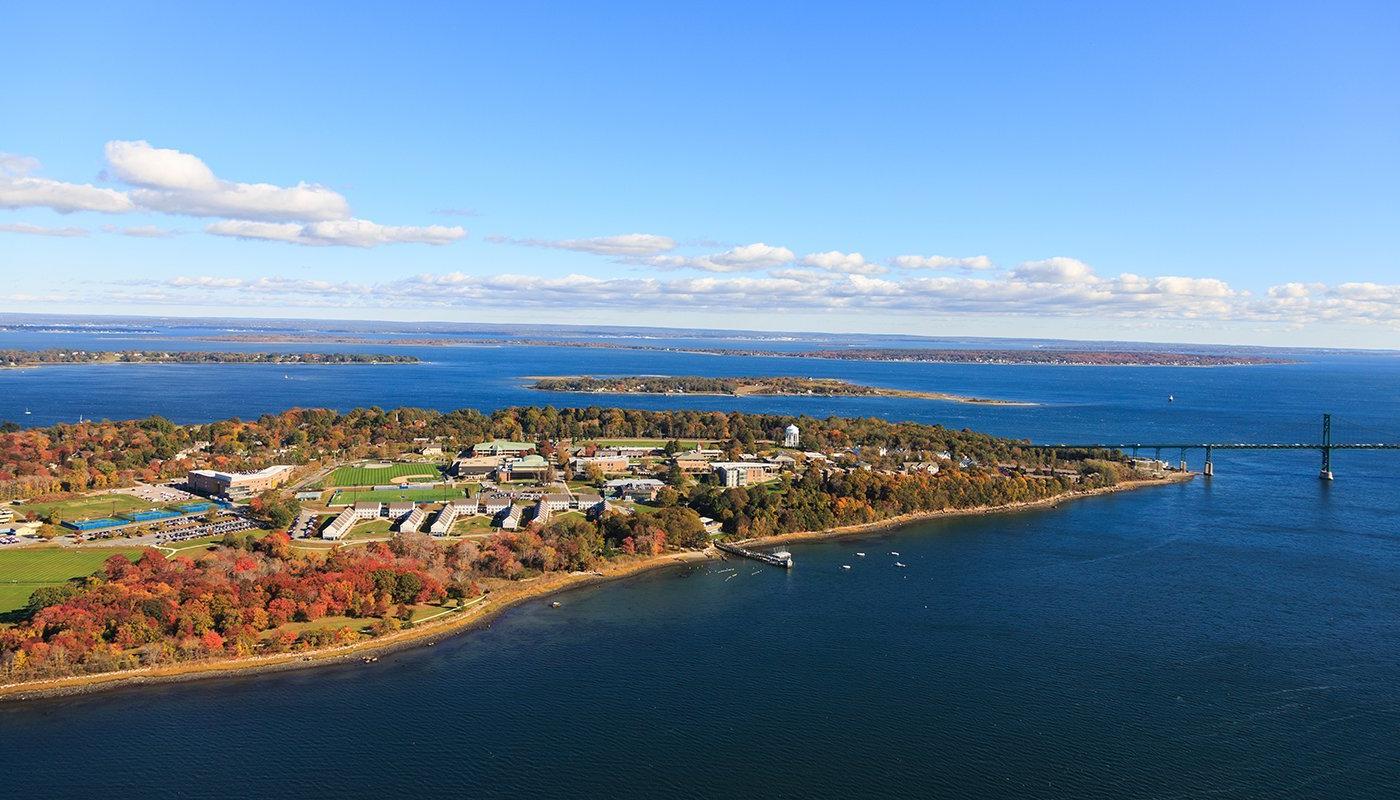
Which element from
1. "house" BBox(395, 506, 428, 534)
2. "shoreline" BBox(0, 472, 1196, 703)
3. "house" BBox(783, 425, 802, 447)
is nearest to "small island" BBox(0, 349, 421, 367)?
"house" BBox(783, 425, 802, 447)

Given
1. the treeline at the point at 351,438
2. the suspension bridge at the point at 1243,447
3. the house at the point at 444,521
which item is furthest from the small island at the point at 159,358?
the suspension bridge at the point at 1243,447

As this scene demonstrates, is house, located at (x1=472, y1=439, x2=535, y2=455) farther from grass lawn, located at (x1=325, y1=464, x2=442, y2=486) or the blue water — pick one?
the blue water

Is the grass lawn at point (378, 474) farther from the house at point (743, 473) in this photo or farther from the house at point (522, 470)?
the house at point (743, 473)

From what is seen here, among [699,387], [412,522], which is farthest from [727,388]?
[412,522]

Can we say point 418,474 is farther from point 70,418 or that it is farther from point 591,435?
point 70,418

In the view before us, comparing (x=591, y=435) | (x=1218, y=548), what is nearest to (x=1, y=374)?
(x=591, y=435)

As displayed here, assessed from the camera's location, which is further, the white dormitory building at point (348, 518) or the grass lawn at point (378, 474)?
the grass lawn at point (378, 474)
